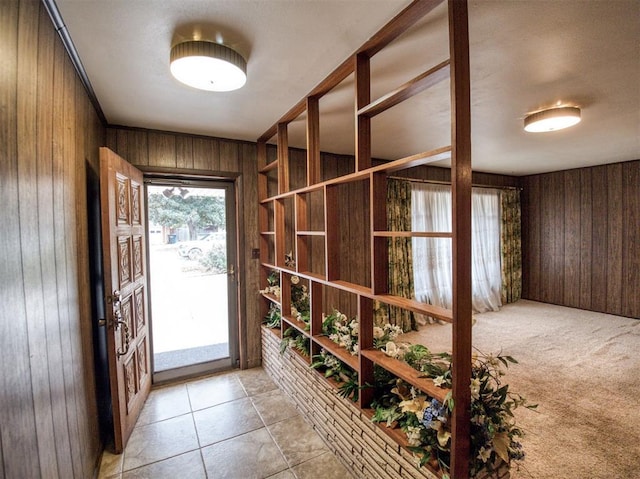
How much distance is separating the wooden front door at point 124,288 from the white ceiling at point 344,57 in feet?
1.95

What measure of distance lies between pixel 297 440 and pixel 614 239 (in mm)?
5755

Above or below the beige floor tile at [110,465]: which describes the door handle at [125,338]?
above

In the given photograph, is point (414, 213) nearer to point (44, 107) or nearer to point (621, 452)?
point (621, 452)

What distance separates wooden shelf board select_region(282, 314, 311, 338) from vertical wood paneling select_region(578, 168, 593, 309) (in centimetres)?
537

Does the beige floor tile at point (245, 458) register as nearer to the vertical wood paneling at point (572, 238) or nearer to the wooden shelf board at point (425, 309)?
the wooden shelf board at point (425, 309)

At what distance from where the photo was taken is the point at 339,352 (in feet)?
6.39

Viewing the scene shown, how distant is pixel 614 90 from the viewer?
214 cm

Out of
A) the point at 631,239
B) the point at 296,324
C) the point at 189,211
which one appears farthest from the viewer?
the point at 631,239

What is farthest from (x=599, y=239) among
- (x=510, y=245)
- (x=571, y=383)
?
(x=571, y=383)

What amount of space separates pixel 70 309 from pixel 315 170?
1637mm

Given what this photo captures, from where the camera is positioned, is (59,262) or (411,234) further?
(59,262)

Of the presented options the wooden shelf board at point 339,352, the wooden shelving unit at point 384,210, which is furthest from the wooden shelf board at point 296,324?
the wooden shelf board at point 339,352

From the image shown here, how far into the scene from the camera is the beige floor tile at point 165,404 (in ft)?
8.04

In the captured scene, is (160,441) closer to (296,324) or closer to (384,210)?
(296,324)
